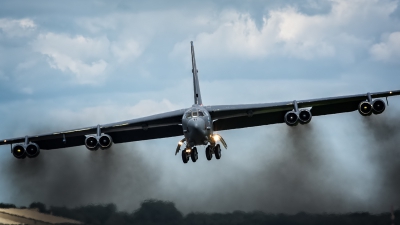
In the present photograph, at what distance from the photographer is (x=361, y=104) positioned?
131 feet

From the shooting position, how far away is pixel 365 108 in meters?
39.8

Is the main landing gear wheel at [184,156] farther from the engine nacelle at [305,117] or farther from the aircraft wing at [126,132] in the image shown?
the engine nacelle at [305,117]

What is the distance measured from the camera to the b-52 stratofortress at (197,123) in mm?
39056

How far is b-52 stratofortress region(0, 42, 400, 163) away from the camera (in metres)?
39.1

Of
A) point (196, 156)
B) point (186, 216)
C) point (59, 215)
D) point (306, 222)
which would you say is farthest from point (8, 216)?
point (306, 222)

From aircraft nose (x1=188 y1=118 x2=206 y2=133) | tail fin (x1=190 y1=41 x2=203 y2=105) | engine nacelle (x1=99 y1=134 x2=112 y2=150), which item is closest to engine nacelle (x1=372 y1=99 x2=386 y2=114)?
aircraft nose (x1=188 y1=118 x2=206 y2=133)

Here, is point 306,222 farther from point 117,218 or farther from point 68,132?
point 68,132

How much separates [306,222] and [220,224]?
3.77m

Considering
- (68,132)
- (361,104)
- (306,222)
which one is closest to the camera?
(306,222)

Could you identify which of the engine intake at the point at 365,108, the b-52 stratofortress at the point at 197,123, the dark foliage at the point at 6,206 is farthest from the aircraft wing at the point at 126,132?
the engine intake at the point at 365,108

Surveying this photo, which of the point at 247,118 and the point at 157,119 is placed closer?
the point at 157,119

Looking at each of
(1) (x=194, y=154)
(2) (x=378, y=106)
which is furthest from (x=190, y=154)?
(2) (x=378, y=106)

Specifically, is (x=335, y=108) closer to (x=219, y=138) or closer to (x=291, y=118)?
→ (x=291, y=118)

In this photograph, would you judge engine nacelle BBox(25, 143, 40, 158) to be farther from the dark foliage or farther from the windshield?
the windshield
